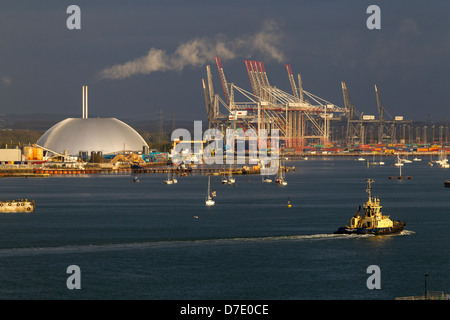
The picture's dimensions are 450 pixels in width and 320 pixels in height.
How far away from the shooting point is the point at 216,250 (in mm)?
41531

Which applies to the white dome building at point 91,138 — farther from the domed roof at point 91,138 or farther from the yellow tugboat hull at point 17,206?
the yellow tugboat hull at point 17,206

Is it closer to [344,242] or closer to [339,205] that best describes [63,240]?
[344,242]

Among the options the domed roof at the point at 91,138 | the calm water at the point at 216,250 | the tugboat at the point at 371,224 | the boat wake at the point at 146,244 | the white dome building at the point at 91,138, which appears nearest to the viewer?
the calm water at the point at 216,250

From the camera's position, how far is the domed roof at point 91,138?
17150cm

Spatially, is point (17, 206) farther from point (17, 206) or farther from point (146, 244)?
point (146, 244)

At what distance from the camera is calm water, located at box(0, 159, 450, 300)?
32375 mm

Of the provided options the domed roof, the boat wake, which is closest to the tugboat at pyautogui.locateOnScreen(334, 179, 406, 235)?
the boat wake

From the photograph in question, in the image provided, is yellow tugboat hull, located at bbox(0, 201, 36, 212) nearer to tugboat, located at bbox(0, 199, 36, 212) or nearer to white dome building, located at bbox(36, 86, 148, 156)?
tugboat, located at bbox(0, 199, 36, 212)

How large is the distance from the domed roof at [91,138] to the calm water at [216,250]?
99466 mm

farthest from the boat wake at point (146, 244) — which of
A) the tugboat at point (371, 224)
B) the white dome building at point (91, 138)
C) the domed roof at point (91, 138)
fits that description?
the domed roof at point (91, 138)
